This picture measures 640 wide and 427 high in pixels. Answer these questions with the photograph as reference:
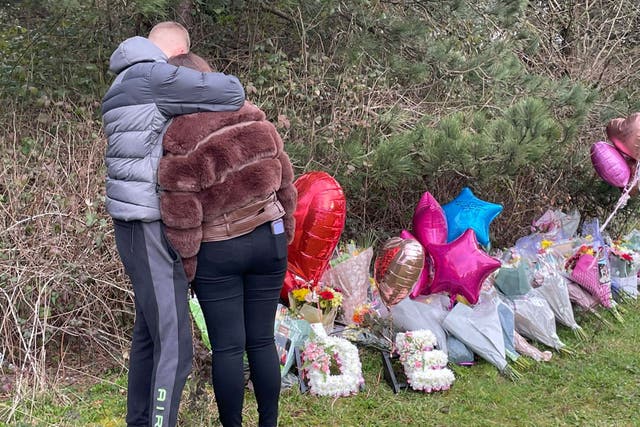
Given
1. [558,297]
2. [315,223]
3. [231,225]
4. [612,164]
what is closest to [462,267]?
[558,297]

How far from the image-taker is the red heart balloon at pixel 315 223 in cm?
347

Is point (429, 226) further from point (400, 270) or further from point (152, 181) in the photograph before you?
point (152, 181)

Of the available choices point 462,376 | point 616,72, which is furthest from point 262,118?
point 616,72

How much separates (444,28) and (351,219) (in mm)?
1479

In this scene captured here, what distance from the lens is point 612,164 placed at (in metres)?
4.74

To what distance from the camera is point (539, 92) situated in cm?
439

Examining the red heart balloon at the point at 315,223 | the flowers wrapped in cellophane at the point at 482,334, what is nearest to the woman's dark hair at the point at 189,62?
the red heart balloon at the point at 315,223

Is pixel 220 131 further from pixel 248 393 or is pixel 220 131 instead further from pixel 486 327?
pixel 486 327

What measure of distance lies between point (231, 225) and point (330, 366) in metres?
1.43

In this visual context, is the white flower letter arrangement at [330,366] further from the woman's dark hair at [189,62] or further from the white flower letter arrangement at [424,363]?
the woman's dark hair at [189,62]

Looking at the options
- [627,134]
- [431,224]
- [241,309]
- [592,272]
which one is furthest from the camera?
[627,134]

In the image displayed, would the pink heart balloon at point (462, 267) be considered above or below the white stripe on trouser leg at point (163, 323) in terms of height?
below

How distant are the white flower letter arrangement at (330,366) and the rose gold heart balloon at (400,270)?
0.55m

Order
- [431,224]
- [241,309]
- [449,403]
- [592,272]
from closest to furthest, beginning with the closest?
1. [241,309]
2. [449,403]
3. [431,224]
4. [592,272]
